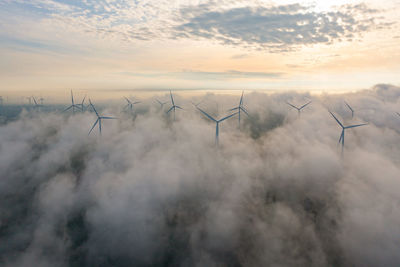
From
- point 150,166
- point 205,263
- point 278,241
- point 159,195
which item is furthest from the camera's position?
point 150,166

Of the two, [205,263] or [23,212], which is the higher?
[205,263]

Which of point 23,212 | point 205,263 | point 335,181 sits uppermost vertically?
point 335,181

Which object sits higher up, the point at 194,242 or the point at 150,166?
the point at 150,166

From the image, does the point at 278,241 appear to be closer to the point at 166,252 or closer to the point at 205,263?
the point at 205,263

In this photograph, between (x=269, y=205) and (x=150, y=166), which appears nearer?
(x=269, y=205)

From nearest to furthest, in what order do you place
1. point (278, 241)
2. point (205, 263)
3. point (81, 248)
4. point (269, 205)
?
point (205, 263), point (278, 241), point (81, 248), point (269, 205)

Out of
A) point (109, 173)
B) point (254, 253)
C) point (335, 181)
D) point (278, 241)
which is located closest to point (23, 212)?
point (109, 173)

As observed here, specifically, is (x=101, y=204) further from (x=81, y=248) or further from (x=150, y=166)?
(x=150, y=166)

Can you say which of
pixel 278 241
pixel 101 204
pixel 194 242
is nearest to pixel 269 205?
pixel 278 241

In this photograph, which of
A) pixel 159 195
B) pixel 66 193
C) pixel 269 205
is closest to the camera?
pixel 269 205
